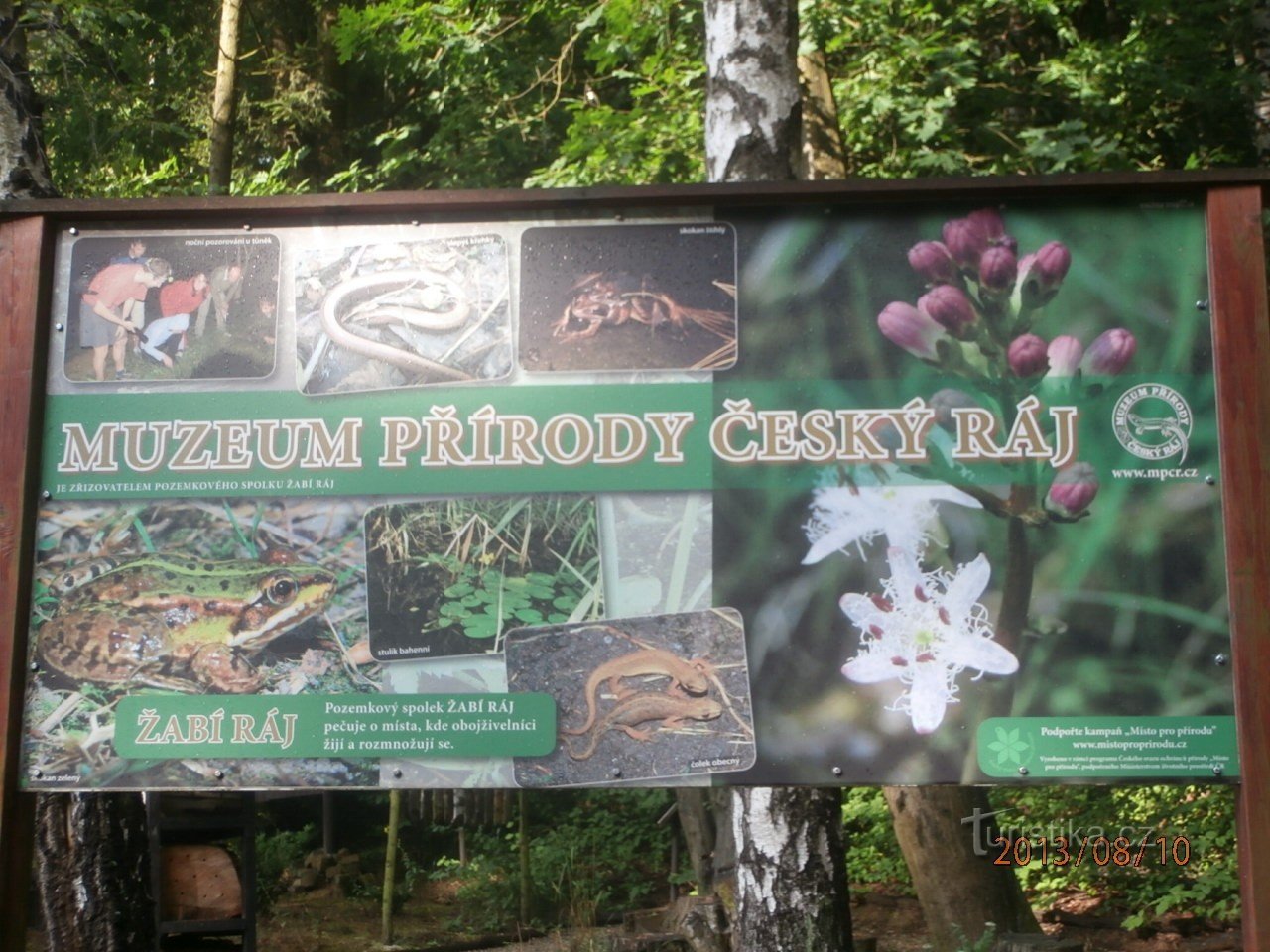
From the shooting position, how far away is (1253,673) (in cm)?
338

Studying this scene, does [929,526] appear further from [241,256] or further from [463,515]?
[241,256]

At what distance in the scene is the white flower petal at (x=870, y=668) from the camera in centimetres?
348

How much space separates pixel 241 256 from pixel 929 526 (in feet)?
6.64

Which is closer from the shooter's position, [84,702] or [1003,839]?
[84,702]

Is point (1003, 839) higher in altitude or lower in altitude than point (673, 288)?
lower

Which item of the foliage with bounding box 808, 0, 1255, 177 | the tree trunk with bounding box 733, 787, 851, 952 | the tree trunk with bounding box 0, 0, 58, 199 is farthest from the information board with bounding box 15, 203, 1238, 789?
the foliage with bounding box 808, 0, 1255, 177

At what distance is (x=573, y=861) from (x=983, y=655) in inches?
407

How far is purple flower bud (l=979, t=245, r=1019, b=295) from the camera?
3.62 m

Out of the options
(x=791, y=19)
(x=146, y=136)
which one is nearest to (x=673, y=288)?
(x=791, y=19)

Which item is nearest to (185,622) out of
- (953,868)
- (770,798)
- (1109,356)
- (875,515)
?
(875,515)

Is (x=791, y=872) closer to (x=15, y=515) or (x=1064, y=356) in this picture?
(x=1064, y=356)

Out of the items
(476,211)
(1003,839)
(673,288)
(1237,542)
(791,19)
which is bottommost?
(1003,839)

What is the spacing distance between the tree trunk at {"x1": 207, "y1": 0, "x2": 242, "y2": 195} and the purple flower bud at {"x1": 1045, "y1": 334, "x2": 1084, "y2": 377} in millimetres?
8142
